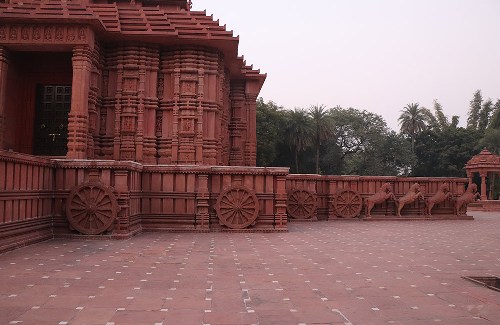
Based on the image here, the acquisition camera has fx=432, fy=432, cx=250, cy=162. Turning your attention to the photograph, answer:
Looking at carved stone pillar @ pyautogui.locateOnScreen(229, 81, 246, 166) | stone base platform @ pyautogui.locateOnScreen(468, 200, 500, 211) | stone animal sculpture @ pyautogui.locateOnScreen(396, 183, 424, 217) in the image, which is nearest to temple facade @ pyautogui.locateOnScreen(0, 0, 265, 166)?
carved stone pillar @ pyautogui.locateOnScreen(229, 81, 246, 166)

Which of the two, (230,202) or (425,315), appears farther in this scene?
(230,202)

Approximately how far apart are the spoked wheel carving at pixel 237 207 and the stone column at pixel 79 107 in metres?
4.56

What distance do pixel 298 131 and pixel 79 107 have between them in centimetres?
3579

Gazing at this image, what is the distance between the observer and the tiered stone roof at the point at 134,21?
1335cm

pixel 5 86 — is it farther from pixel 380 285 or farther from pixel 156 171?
pixel 380 285

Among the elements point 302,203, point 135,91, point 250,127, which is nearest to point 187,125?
point 135,91

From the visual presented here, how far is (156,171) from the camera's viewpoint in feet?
41.7

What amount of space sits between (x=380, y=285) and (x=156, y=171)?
8.29m

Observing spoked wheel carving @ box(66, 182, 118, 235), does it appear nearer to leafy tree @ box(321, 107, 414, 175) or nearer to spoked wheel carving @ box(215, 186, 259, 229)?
spoked wheel carving @ box(215, 186, 259, 229)

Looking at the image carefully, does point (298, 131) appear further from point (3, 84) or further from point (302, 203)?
point (3, 84)

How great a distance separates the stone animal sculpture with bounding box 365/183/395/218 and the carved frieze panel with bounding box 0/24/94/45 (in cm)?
1251

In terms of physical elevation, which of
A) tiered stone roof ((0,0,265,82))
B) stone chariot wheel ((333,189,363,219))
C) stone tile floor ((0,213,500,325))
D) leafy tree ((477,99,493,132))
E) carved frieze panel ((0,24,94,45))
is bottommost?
stone tile floor ((0,213,500,325))

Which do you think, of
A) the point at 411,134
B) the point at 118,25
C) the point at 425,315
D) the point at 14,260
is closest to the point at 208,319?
the point at 425,315

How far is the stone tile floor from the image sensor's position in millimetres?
4461
